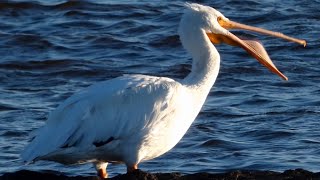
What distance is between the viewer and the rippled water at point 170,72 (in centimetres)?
991

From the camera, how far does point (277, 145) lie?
399 inches

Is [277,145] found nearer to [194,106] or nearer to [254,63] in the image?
[194,106]

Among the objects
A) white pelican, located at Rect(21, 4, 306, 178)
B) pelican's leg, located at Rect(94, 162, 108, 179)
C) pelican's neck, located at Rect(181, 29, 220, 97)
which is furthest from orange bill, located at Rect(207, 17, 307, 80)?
pelican's leg, located at Rect(94, 162, 108, 179)

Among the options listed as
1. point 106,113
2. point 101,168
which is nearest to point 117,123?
point 106,113

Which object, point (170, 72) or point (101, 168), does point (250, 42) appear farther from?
point (170, 72)

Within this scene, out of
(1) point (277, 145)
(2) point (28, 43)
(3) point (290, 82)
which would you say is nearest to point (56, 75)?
(2) point (28, 43)

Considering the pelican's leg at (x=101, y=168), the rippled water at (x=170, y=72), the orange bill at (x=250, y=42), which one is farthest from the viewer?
the rippled water at (x=170, y=72)

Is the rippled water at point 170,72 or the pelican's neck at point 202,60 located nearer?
the pelican's neck at point 202,60

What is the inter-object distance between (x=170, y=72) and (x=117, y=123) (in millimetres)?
5439

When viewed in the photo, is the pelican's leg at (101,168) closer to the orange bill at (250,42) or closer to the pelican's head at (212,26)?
the pelican's head at (212,26)

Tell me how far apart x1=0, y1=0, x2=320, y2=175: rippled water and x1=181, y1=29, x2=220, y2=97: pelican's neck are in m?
1.42

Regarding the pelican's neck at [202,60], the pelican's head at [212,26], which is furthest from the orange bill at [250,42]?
the pelican's neck at [202,60]

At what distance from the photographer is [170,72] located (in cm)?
1321

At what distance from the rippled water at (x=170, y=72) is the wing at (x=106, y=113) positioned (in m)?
1.60
